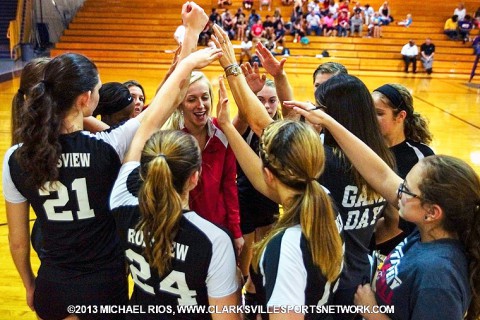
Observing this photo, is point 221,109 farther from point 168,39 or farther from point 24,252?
point 168,39

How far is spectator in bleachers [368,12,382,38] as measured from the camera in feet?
66.8

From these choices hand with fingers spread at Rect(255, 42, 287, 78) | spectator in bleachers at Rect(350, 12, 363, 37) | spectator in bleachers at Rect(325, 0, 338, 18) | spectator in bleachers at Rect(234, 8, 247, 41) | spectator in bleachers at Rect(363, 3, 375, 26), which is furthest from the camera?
spectator in bleachers at Rect(325, 0, 338, 18)

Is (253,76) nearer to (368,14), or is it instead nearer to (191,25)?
(191,25)

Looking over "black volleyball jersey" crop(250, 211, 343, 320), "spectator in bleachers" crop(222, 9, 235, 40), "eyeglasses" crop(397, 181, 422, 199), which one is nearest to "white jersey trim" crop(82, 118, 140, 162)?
"black volleyball jersey" crop(250, 211, 343, 320)

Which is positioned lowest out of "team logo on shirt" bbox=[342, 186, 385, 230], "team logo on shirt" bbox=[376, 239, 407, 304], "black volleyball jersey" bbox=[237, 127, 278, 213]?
"black volleyball jersey" bbox=[237, 127, 278, 213]

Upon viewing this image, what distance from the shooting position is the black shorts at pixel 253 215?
3420mm

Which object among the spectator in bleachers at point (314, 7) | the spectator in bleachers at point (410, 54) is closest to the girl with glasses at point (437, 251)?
the spectator in bleachers at point (410, 54)

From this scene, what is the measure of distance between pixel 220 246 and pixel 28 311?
238cm

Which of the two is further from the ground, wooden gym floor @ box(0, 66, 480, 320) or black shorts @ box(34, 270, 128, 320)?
black shorts @ box(34, 270, 128, 320)

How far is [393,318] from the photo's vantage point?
1.75 meters

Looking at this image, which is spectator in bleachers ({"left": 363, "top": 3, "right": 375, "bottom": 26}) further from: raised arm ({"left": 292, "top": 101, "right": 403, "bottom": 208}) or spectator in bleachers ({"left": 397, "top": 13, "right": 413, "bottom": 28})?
raised arm ({"left": 292, "top": 101, "right": 403, "bottom": 208})

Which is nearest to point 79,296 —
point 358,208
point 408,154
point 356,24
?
point 358,208

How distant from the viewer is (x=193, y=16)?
227cm

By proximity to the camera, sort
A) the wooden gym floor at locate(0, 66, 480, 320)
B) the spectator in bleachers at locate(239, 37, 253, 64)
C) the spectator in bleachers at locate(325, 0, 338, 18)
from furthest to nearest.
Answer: the spectator in bleachers at locate(325, 0, 338, 18) → the spectator in bleachers at locate(239, 37, 253, 64) → the wooden gym floor at locate(0, 66, 480, 320)
